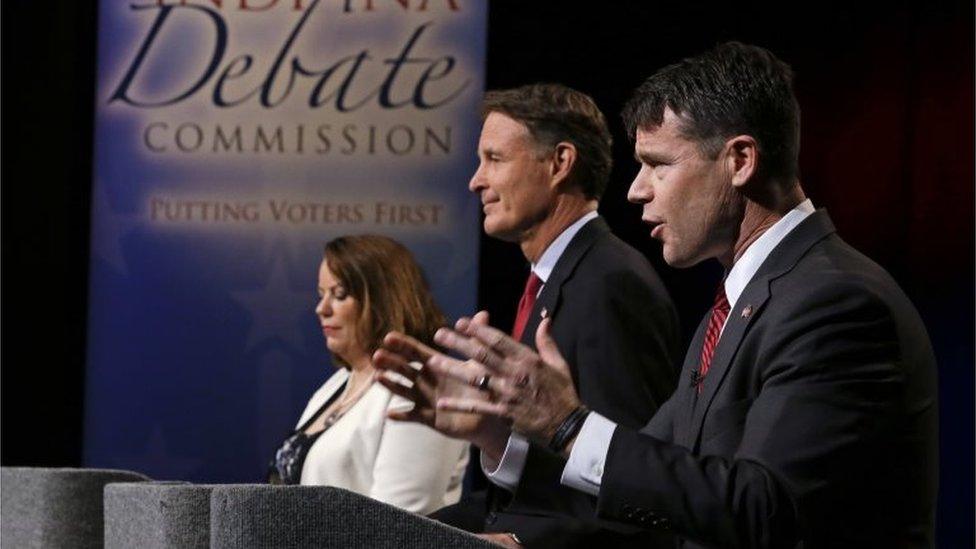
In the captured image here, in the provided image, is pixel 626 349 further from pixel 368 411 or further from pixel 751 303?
pixel 368 411

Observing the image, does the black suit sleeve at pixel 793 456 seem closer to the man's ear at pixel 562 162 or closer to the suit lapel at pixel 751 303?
the suit lapel at pixel 751 303

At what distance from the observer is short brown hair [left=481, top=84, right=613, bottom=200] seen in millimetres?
3754

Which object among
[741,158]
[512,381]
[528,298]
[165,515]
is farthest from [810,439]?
[528,298]

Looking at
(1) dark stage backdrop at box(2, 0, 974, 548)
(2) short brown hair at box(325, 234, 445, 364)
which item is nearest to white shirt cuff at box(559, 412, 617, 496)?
(2) short brown hair at box(325, 234, 445, 364)

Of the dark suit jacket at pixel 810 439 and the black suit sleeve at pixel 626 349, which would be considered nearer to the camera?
the dark suit jacket at pixel 810 439

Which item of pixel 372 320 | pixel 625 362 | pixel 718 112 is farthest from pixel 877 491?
pixel 372 320

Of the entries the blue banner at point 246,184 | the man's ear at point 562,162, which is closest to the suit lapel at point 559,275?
the man's ear at point 562,162

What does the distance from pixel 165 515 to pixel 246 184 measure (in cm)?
336

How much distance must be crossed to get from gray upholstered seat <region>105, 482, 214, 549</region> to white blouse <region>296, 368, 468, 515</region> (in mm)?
1600

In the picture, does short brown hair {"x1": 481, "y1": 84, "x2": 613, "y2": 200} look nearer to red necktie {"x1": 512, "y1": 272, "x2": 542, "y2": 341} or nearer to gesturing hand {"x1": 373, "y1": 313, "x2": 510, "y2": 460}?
red necktie {"x1": 512, "y1": 272, "x2": 542, "y2": 341}

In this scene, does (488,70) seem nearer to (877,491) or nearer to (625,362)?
(625,362)

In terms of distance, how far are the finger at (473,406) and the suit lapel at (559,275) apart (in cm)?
119

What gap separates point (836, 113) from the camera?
5.58m

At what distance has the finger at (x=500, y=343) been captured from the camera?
2.11 m
